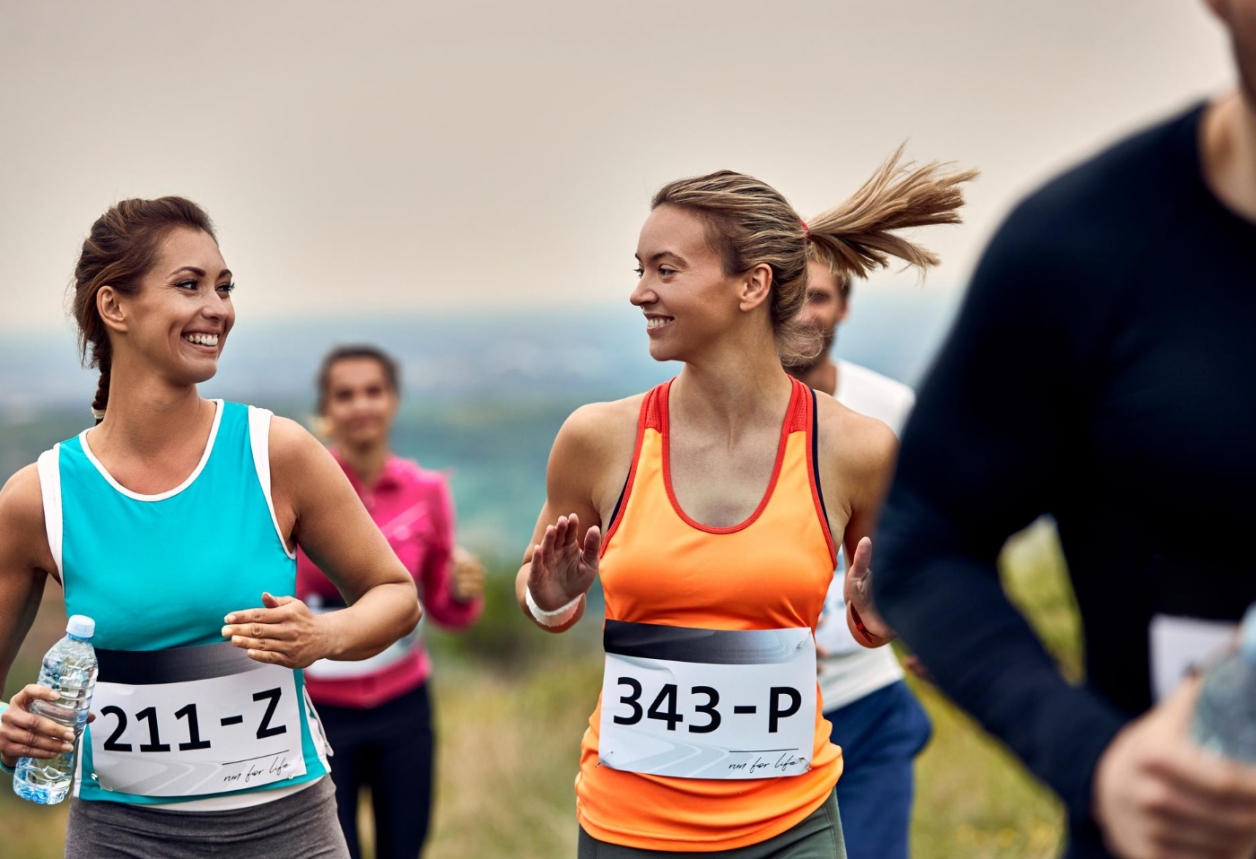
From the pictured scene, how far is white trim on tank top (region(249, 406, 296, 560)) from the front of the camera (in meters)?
3.07

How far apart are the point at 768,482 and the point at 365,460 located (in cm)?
269

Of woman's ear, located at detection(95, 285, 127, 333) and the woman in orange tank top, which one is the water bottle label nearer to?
the woman in orange tank top

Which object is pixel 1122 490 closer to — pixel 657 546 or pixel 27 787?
pixel 657 546

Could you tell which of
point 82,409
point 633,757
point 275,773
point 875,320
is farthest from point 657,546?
point 82,409

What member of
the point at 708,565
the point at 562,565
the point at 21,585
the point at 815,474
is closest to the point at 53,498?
the point at 21,585

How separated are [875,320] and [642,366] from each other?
4.51m

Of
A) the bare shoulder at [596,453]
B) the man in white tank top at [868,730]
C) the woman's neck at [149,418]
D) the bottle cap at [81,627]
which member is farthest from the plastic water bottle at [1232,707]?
the man in white tank top at [868,730]

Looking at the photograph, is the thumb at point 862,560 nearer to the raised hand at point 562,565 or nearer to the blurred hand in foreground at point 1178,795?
the raised hand at point 562,565

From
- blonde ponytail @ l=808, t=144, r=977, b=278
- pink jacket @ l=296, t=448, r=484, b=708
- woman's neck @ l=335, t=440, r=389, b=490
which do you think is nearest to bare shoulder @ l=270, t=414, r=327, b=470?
blonde ponytail @ l=808, t=144, r=977, b=278

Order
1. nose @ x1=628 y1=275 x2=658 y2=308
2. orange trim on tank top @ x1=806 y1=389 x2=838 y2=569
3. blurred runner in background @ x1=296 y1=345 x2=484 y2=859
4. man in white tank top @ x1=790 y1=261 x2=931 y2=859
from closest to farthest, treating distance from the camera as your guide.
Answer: orange trim on tank top @ x1=806 y1=389 x2=838 y2=569, nose @ x1=628 y1=275 x2=658 y2=308, man in white tank top @ x1=790 y1=261 x2=931 y2=859, blurred runner in background @ x1=296 y1=345 x2=484 y2=859

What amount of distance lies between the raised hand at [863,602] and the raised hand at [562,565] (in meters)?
0.51

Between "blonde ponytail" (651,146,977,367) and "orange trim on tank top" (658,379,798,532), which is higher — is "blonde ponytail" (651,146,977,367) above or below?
above

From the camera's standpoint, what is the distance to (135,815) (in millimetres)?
3018

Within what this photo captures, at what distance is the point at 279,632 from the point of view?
2.87 metres
